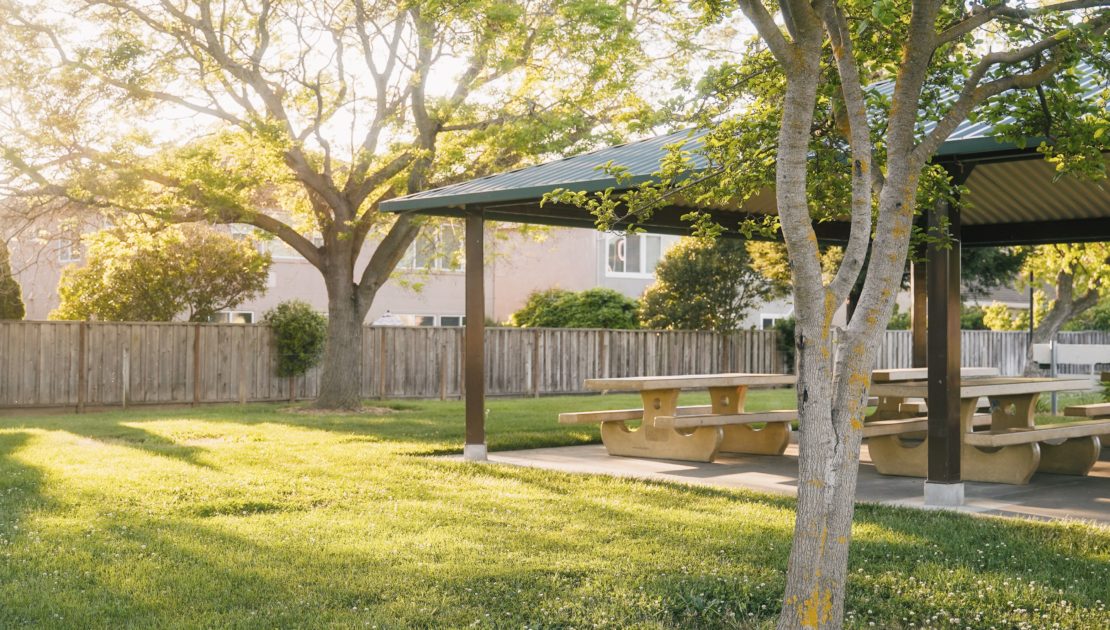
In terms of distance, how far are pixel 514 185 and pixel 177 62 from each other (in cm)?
923

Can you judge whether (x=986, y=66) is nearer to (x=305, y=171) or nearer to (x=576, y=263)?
(x=305, y=171)

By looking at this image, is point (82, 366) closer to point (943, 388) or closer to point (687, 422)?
point (687, 422)

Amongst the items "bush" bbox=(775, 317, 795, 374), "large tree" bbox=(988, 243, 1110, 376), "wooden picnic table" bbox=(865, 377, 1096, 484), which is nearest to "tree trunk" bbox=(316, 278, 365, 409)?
"wooden picnic table" bbox=(865, 377, 1096, 484)

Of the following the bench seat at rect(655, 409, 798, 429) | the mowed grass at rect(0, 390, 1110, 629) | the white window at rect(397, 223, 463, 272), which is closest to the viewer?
the mowed grass at rect(0, 390, 1110, 629)

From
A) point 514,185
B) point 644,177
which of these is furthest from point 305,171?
point 644,177

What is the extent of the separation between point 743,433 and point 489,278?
2154cm

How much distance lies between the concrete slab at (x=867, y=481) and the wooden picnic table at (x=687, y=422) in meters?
0.19

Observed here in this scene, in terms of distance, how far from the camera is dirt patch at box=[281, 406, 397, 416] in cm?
2000

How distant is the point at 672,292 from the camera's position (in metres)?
28.4

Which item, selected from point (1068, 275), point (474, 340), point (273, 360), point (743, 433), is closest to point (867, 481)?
point (743, 433)

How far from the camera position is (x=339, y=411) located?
20.4 meters

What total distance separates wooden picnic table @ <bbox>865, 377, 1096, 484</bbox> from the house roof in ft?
6.79

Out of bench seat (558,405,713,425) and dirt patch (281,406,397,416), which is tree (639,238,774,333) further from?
bench seat (558,405,713,425)

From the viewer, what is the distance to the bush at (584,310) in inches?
1158
